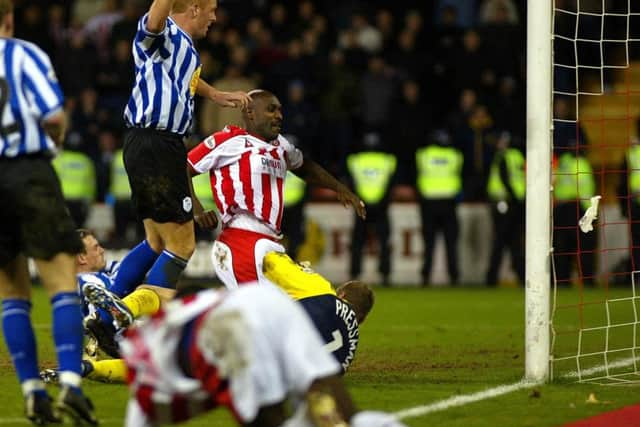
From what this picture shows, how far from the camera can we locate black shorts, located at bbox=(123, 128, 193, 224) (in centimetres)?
807

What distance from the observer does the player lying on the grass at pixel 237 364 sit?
459 cm

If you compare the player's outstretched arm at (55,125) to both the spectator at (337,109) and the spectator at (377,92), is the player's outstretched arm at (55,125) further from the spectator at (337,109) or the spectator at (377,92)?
the spectator at (377,92)

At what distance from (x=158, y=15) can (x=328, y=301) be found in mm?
1843

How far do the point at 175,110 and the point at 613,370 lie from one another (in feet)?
10.5

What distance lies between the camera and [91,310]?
8047 mm

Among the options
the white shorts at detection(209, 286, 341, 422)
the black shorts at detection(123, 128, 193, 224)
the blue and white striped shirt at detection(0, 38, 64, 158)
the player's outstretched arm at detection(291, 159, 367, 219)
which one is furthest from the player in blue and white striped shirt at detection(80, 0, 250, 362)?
the white shorts at detection(209, 286, 341, 422)

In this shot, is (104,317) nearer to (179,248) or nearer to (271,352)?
(179,248)

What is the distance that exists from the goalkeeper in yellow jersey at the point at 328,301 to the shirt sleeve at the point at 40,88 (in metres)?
2.15

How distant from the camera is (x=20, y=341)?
20.6 feet

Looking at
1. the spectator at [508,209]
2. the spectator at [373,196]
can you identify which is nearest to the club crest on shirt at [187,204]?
the spectator at [373,196]

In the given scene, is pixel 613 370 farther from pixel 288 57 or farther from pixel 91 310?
pixel 288 57

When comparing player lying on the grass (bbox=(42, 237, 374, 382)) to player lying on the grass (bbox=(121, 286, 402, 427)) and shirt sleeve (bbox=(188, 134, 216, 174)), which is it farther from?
player lying on the grass (bbox=(121, 286, 402, 427))

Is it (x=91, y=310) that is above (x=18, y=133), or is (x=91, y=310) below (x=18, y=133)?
below

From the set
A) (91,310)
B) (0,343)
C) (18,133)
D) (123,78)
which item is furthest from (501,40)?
(18,133)
